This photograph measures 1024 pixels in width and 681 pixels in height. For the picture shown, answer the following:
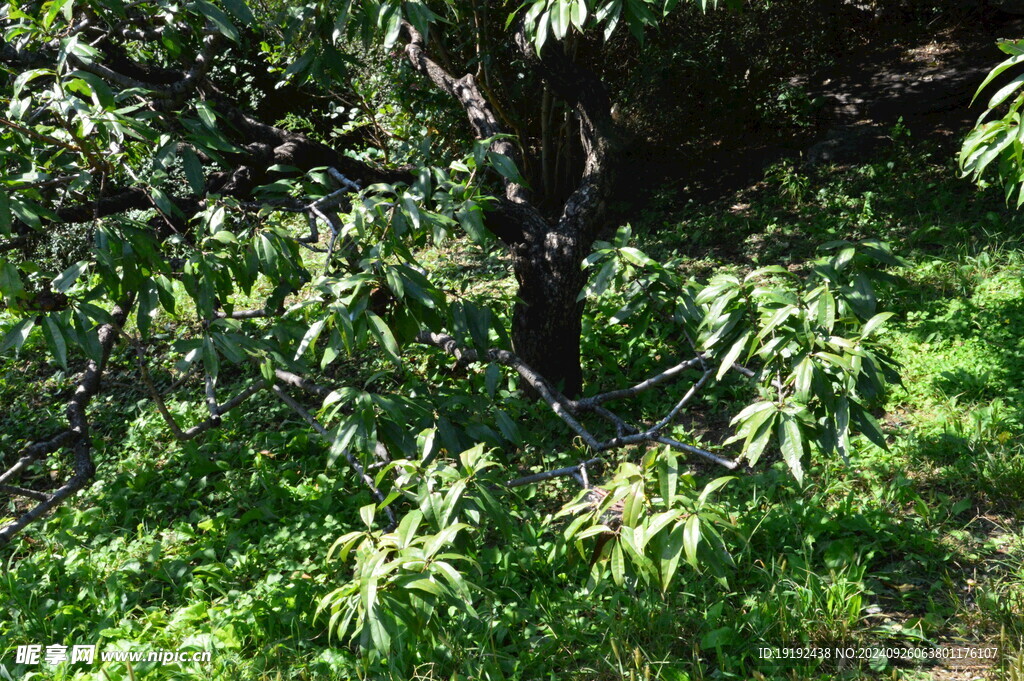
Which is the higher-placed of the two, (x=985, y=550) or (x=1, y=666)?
(x=1, y=666)

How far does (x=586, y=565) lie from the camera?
2.65m

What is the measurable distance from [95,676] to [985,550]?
10.3 feet

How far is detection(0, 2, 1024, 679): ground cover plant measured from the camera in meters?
2.01

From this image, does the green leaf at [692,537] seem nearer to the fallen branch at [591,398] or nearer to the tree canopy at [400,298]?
the tree canopy at [400,298]

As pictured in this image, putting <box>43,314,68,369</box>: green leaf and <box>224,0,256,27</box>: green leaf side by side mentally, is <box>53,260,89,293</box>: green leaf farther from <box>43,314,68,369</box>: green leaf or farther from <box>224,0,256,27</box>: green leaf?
<box>224,0,256,27</box>: green leaf

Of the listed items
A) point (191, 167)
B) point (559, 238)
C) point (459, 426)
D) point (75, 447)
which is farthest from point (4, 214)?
point (559, 238)

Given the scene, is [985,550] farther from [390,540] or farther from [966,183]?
[966,183]

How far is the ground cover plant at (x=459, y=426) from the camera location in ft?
6.60

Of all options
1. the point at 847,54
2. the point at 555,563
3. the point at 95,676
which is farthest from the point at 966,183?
the point at 95,676

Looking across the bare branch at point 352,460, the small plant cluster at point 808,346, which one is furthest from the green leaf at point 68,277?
the small plant cluster at point 808,346

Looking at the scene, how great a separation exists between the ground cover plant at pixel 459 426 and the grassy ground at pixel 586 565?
0.01 m

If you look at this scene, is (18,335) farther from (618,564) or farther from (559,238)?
(559,238)

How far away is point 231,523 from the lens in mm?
3646

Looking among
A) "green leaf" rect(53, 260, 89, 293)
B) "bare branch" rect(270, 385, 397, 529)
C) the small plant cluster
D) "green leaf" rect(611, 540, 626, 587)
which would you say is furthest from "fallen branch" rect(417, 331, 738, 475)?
"green leaf" rect(53, 260, 89, 293)
